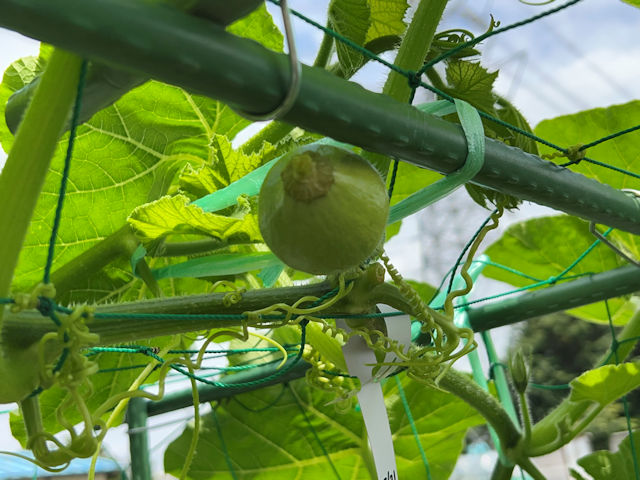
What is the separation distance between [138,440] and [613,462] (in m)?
0.73

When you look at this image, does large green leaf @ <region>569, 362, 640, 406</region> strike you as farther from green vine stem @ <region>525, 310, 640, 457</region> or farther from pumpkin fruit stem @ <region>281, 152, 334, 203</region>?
pumpkin fruit stem @ <region>281, 152, 334, 203</region>

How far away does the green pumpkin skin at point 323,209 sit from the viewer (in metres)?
0.47

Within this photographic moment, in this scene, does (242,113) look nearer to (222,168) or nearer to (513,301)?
(222,168)

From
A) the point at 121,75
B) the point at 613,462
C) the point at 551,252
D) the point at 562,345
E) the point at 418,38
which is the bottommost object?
the point at 613,462

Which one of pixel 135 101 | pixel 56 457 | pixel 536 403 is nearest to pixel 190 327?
pixel 56 457

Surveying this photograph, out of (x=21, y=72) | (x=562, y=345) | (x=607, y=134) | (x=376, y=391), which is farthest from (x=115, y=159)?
(x=562, y=345)

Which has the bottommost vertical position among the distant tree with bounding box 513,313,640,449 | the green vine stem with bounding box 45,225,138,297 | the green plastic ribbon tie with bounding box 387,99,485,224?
the green plastic ribbon tie with bounding box 387,99,485,224

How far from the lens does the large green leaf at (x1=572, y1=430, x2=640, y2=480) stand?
1.18m

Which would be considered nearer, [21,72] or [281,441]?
[21,72]

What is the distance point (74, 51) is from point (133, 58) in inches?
1.1

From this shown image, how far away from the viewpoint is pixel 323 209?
48cm

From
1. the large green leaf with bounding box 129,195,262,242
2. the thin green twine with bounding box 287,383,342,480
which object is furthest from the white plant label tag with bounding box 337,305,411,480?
the thin green twine with bounding box 287,383,342,480

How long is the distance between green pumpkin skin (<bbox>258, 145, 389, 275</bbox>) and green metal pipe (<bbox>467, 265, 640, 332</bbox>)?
58 cm

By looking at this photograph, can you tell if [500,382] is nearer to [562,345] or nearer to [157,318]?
[157,318]
